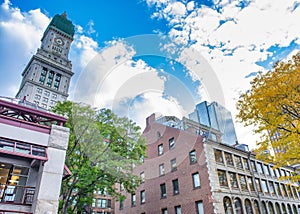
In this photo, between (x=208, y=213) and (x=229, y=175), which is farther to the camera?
(x=229, y=175)

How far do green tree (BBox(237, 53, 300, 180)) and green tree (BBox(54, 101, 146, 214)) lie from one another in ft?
34.5

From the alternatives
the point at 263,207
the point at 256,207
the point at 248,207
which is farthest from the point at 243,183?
the point at 263,207

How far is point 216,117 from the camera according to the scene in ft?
158

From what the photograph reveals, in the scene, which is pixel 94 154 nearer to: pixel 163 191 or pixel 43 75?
pixel 163 191

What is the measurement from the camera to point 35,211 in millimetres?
9547

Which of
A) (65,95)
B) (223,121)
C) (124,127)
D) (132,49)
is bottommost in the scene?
(124,127)

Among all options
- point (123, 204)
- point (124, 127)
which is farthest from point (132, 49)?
point (123, 204)

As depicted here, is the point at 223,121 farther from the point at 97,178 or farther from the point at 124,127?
the point at 97,178

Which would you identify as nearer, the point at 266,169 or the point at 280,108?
the point at 280,108

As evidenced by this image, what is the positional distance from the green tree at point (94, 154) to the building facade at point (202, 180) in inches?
125

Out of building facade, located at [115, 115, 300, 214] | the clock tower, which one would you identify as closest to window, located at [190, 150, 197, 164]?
building facade, located at [115, 115, 300, 214]

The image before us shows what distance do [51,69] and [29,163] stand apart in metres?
106

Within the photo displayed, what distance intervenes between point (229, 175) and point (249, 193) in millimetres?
3205

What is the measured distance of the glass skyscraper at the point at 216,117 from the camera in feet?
155
